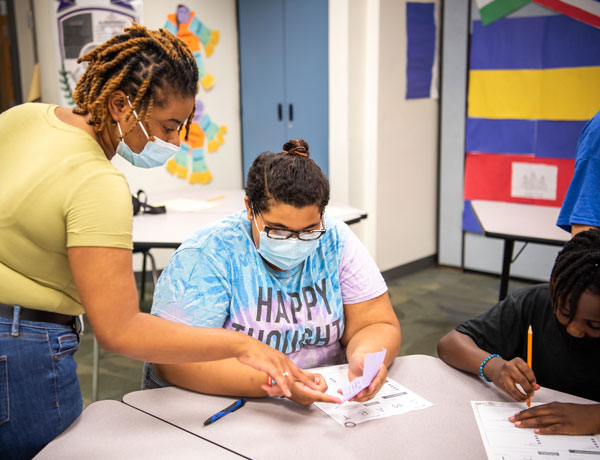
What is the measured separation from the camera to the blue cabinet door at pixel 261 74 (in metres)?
Answer: 4.68

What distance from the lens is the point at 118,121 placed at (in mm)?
1189

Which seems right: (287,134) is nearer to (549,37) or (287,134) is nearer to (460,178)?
(460,178)

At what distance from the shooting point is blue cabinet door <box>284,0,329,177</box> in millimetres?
4355

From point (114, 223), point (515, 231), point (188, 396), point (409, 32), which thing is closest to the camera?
point (114, 223)

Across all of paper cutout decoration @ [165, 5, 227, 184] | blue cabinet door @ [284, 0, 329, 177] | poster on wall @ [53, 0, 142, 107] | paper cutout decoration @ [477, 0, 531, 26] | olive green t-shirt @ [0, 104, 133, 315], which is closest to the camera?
olive green t-shirt @ [0, 104, 133, 315]

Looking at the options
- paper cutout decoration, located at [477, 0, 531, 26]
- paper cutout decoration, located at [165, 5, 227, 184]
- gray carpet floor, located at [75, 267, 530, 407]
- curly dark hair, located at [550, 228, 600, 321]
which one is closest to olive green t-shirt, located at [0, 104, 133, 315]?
curly dark hair, located at [550, 228, 600, 321]

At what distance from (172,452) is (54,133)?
646mm

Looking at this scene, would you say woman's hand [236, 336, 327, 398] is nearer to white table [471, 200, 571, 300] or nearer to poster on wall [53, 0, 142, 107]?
white table [471, 200, 571, 300]

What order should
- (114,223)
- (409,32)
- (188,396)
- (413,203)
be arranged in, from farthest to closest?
1. (413,203)
2. (409,32)
3. (188,396)
4. (114,223)

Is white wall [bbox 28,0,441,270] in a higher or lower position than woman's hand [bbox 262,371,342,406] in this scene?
higher

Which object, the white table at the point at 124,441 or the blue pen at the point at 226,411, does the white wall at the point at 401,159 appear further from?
the white table at the point at 124,441

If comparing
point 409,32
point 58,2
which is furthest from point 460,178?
point 58,2

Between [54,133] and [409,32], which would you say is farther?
[409,32]

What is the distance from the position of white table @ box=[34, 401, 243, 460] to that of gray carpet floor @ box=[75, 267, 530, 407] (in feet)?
5.29
